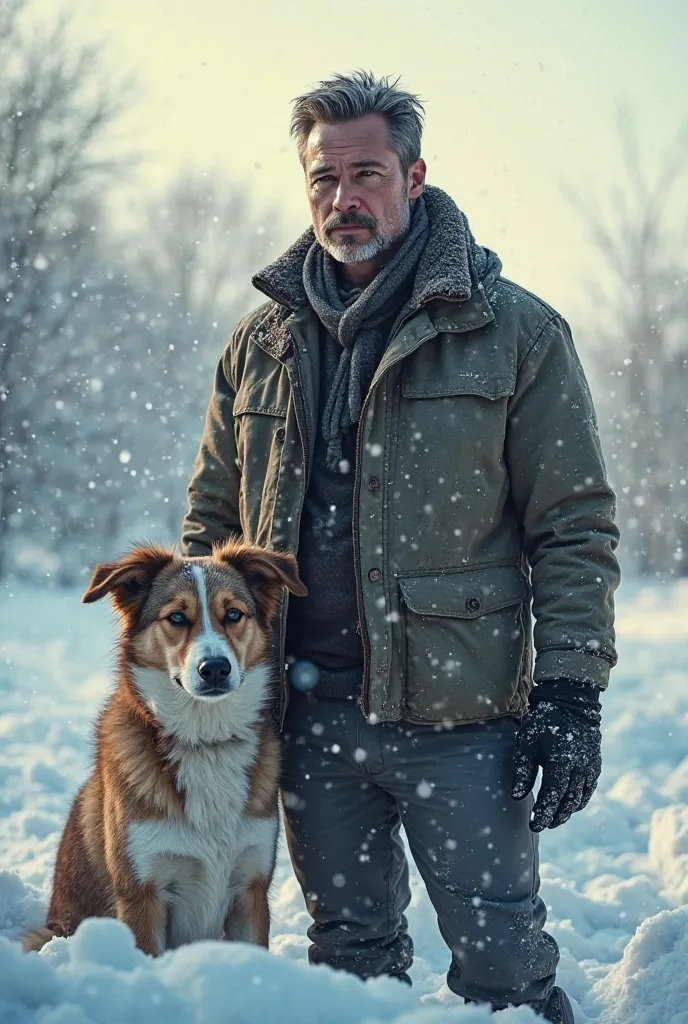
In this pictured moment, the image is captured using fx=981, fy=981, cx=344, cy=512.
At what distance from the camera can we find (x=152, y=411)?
63.2 feet

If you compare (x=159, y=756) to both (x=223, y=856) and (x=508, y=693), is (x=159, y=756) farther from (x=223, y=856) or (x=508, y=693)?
(x=508, y=693)

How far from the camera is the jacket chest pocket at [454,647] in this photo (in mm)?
3123

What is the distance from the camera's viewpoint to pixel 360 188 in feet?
11.1

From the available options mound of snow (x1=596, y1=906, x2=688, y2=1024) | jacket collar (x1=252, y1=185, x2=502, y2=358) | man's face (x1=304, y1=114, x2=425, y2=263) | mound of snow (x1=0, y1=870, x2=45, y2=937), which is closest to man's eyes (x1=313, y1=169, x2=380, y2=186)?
man's face (x1=304, y1=114, x2=425, y2=263)

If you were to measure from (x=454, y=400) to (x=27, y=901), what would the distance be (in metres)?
2.82

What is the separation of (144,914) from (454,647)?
130 centimetres

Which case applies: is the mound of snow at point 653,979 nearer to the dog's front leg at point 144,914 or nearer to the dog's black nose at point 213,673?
the dog's front leg at point 144,914

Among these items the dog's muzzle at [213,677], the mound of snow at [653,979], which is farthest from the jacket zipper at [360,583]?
the mound of snow at [653,979]

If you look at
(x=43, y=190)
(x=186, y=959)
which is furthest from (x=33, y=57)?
(x=186, y=959)

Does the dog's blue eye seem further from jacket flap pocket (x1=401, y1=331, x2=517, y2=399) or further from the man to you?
jacket flap pocket (x1=401, y1=331, x2=517, y2=399)

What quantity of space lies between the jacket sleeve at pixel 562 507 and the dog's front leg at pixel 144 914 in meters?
1.42

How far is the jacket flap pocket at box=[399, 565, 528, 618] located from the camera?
10.2ft

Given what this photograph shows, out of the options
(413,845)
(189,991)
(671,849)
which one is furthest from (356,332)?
(671,849)

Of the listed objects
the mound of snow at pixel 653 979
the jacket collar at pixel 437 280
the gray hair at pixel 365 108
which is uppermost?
the gray hair at pixel 365 108
